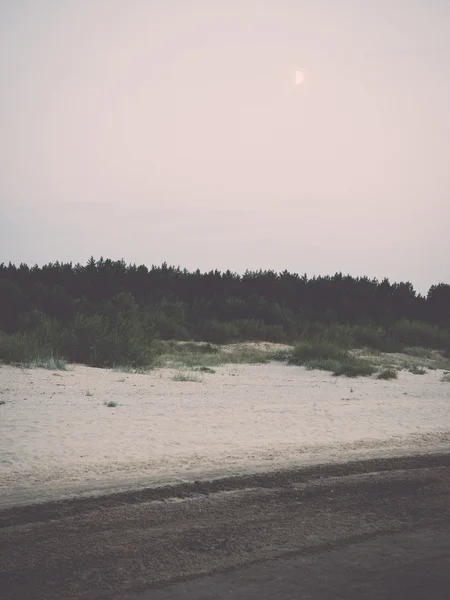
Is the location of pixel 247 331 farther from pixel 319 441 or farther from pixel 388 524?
pixel 388 524

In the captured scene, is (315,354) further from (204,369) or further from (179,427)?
(179,427)

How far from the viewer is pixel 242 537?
5289 mm

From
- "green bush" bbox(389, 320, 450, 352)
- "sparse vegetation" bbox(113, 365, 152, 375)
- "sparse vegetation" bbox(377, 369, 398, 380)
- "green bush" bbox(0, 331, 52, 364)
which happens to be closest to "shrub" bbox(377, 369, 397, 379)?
"sparse vegetation" bbox(377, 369, 398, 380)

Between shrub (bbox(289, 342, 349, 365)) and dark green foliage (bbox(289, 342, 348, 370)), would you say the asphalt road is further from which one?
shrub (bbox(289, 342, 349, 365))

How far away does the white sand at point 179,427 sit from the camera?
7629mm

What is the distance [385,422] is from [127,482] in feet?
21.8

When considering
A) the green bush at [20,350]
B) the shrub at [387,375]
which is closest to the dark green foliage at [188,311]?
the green bush at [20,350]

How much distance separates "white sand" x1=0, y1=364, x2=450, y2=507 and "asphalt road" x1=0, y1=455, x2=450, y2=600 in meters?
0.89

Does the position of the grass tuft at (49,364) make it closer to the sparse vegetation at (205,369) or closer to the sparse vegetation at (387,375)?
the sparse vegetation at (205,369)

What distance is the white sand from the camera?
7.63 metres

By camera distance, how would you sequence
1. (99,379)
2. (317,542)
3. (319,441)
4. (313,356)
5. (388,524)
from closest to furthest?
(317,542) < (388,524) < (319,441) < (99,379) < (313,356)

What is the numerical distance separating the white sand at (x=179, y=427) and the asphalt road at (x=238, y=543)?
2.92 ft

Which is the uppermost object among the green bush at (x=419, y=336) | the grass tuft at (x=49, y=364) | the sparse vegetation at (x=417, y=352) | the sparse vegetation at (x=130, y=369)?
the green bush at (x=419, y=336)

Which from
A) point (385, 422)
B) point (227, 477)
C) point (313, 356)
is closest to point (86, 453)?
point (227, 477)
